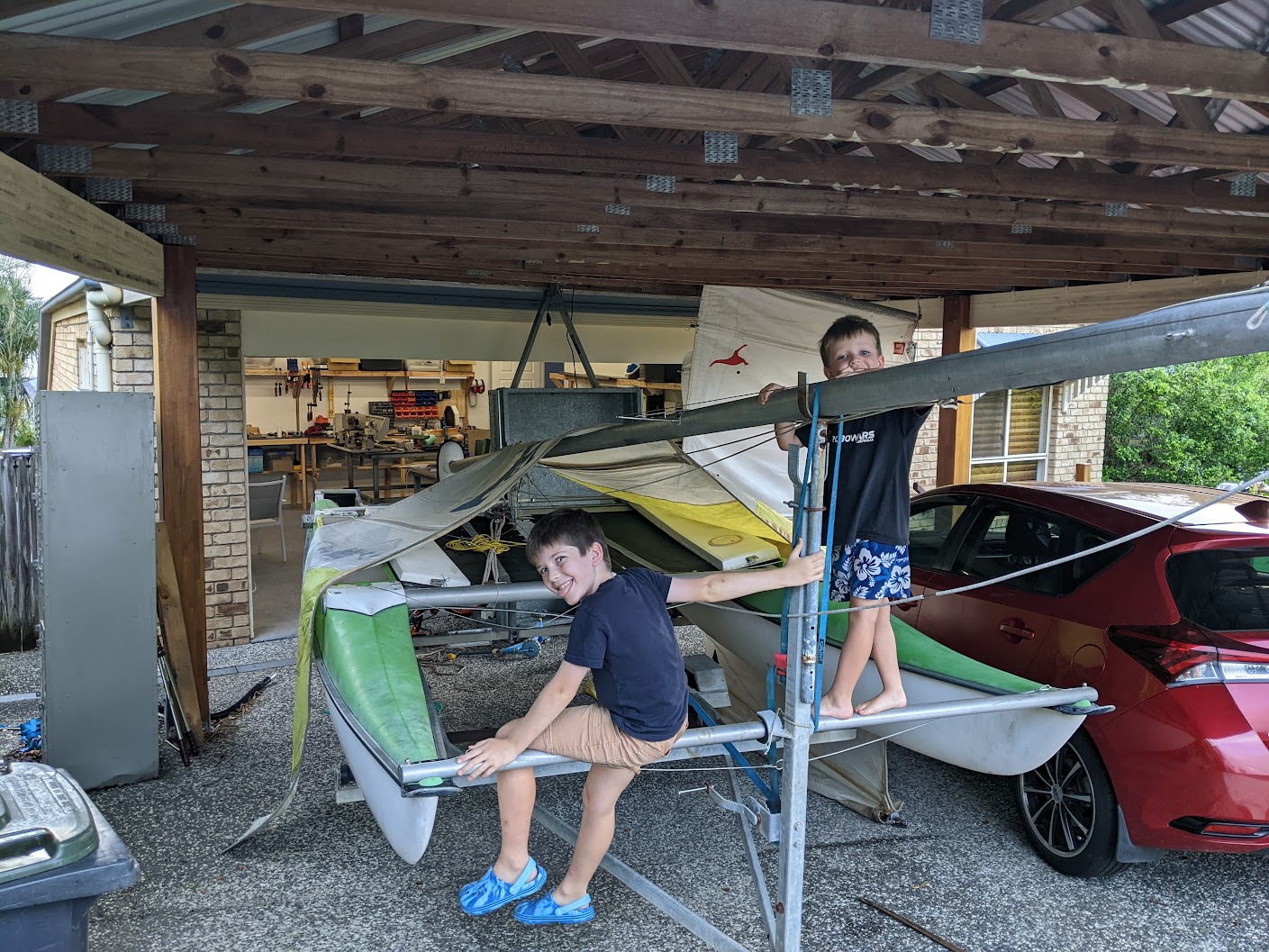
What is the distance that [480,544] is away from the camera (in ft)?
16.7

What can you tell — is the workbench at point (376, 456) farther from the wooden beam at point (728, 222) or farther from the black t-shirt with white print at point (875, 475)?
the black t-shirt with white print at point (875, 475)

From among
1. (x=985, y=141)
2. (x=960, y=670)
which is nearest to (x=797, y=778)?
(x=960, y=670)

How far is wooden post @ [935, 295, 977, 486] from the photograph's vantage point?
8.32m

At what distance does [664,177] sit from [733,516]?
178cm

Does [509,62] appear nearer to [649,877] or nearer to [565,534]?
[565,534]

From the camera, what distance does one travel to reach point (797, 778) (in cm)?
250

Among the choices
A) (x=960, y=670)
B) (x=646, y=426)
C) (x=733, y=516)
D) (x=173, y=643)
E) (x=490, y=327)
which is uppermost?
(x=490, y=327)

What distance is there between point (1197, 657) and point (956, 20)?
212 centimetres

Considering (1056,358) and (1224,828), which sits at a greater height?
(1056,358)

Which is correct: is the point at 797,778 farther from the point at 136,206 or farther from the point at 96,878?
the point at 136,206

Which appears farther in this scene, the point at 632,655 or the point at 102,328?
the point at 102,328

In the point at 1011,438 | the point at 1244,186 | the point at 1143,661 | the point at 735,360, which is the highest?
the point at 1244,186

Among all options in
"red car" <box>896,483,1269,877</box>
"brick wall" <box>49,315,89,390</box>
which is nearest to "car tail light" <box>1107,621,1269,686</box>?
"red car" <box>896,483,1269,877</box>

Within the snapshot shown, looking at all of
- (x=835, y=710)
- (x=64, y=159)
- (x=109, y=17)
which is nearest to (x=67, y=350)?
(x=64, y=159)
